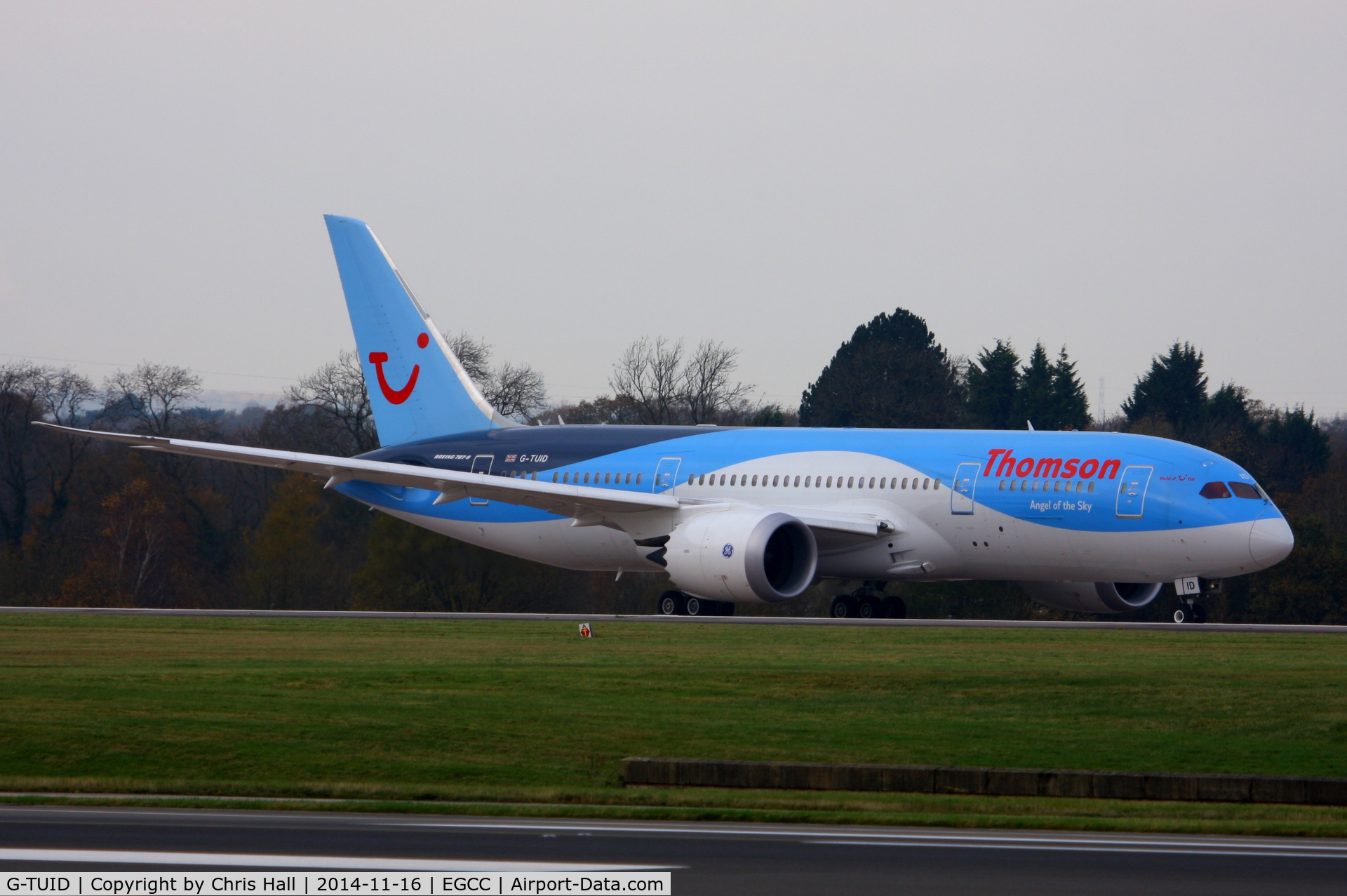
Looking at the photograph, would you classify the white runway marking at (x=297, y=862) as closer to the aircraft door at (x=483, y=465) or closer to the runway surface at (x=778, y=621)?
the runway surface at (x=778, y=621)

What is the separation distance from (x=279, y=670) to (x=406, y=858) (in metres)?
11.7

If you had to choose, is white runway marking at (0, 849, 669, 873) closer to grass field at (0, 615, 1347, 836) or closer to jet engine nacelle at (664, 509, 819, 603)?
grass field at (0, 615, 1347, 836)

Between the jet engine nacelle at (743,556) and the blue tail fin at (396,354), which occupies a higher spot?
the blue tail fin at (396,354)

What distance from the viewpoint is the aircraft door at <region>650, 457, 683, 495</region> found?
35938 millimetres

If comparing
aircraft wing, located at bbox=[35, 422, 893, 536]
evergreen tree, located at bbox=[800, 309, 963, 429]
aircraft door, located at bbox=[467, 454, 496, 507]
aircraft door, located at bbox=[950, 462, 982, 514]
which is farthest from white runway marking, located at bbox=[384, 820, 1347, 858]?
evergreen tree, located at bbox=[800, 309, 963, 429]

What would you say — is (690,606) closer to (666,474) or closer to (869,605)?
(666,474)

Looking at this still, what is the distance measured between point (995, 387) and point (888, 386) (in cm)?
605

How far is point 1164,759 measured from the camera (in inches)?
627

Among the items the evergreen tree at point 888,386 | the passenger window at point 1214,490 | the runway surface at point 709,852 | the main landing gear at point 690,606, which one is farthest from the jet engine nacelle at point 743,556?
the evergreen tree at point 888,386

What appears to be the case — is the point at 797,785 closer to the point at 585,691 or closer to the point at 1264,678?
the point at 585,691

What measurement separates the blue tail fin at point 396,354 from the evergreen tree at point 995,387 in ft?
158

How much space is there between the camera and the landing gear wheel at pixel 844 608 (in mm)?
35812

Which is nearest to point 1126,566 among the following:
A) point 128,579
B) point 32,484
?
point 128,579

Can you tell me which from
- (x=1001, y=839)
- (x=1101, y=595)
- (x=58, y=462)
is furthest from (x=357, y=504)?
(x=1001, y=839)
